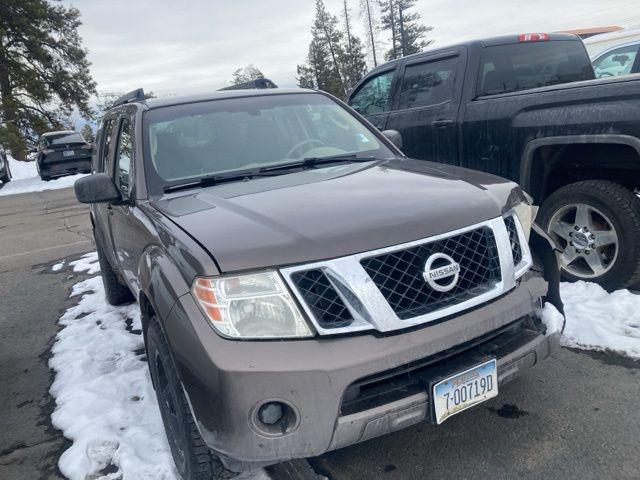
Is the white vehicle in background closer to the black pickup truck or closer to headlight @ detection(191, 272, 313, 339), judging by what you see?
the black pickup truck

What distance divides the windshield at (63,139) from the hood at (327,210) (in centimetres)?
1857

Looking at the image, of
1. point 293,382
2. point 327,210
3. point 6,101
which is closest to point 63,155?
point 6,101

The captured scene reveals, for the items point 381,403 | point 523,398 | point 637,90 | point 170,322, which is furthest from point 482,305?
point 637,90

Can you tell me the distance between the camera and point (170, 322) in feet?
6.86

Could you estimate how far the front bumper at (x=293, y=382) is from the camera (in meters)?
1.83

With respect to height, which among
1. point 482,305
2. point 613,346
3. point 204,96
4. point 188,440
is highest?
point 204,96

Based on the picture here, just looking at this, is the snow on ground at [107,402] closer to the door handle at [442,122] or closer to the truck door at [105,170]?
the truck door at [105,170]

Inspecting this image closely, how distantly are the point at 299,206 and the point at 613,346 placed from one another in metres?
2.22

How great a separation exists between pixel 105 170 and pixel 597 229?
12.5 ft

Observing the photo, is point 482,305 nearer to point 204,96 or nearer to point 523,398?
point 523,398

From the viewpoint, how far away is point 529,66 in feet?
15.7

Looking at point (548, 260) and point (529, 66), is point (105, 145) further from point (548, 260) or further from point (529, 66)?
point (529, 66)

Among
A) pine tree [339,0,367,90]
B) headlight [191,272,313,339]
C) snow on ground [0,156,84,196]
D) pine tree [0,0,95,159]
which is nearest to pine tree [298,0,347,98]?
pine tree [339,0,367,90]

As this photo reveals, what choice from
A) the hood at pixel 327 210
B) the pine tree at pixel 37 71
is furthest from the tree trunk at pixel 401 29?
the hood at pixel 327 210
